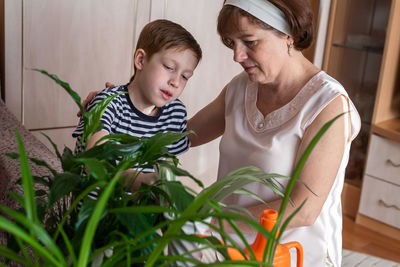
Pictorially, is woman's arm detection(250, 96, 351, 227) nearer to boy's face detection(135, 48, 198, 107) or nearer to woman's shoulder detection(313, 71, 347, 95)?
woman's shoulder detection(313, 71, 347, 95)

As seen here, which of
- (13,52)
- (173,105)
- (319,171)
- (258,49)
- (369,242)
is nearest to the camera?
(319,171)

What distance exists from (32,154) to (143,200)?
0.67m

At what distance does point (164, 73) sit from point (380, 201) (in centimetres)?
203

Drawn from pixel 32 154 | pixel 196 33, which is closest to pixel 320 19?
pixel 196 33

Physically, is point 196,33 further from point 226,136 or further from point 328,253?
point 328,253

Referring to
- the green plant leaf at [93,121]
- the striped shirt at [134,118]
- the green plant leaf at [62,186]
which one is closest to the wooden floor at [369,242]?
the striped shirt at [134,118]

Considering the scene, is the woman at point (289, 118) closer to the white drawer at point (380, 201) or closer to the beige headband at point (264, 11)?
the beige headband at point (264, 11)

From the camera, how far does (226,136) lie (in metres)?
1.62

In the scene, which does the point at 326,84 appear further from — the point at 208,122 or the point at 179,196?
the point at 179,196

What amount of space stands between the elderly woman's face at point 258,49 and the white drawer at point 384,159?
5.55 ft

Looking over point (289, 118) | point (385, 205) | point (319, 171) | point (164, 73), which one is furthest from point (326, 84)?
point (385, 205)

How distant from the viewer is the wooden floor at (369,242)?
2.84m

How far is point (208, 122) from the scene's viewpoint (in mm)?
1746

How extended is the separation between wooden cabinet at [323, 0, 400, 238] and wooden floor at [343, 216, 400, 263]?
60 mm
